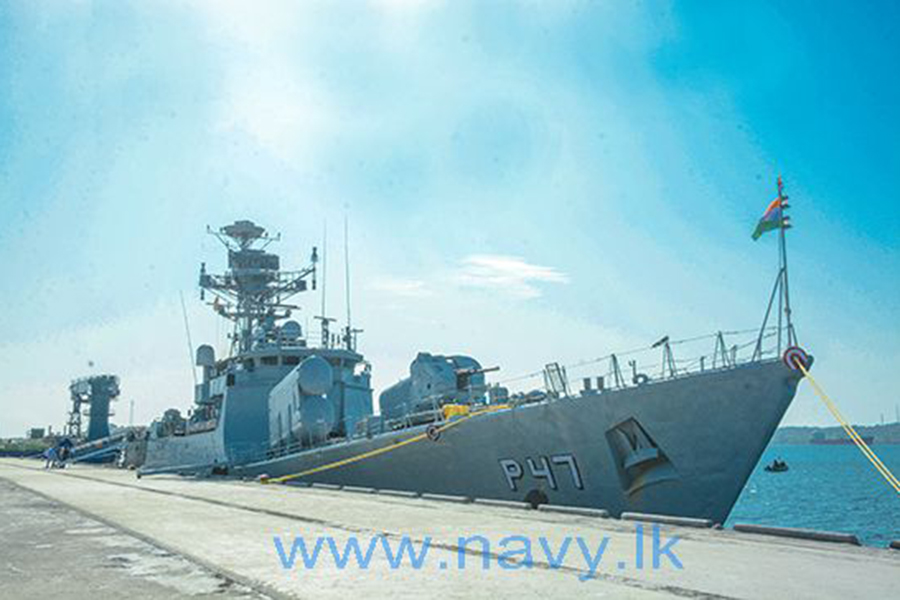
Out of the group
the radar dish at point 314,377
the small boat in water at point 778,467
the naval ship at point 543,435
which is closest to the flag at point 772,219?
the naval ship at point 543,435

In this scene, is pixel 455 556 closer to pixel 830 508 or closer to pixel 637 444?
pixel 637 444

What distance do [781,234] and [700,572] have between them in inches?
321

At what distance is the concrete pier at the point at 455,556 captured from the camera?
589cm

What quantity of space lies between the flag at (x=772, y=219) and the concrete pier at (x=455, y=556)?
237 inches

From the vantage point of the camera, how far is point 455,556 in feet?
24.6

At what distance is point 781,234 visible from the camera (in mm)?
12828

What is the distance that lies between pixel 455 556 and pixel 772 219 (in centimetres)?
879

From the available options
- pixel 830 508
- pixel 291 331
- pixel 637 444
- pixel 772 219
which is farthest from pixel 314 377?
pixel 830 508

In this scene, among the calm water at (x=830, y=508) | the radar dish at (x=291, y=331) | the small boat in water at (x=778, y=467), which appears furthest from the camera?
the small boat in water at (x=778, y=467)

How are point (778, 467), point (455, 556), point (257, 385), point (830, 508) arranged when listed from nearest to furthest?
point (455, 556) → point (257, 385) → point (830, 508) → point (778, 467)

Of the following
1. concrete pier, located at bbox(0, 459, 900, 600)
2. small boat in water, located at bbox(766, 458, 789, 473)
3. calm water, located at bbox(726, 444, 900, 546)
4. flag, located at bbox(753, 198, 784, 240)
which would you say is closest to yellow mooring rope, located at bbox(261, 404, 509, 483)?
concrete pier, located at bbox(0, 459, 900, 600)

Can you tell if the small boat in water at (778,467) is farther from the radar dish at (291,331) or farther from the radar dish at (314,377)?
the radar dish at (314,377)

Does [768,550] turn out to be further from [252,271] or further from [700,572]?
[252,271]

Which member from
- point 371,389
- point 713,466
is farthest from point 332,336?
point 713,466
